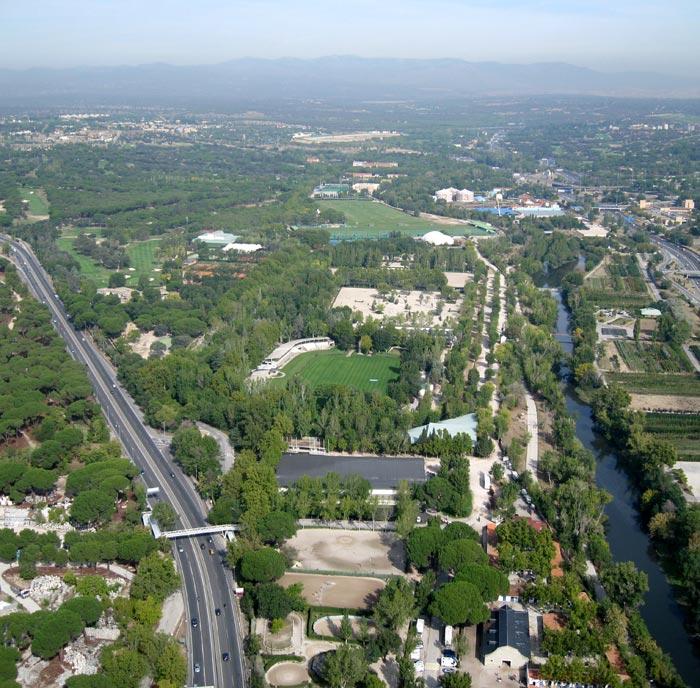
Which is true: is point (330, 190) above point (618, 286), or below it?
above

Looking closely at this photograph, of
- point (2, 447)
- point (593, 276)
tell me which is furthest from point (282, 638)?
point (593, 276)

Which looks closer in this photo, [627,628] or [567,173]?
[627,628]

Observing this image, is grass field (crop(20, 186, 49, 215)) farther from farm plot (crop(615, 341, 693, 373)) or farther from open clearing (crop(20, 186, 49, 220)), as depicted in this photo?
farm plot (crop(615, 341, 693, 373))

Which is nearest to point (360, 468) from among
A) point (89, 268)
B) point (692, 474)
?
point (692, 474)

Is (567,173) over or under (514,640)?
over

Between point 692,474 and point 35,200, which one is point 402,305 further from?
point 35,200

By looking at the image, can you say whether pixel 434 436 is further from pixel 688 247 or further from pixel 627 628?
pixel 688 247

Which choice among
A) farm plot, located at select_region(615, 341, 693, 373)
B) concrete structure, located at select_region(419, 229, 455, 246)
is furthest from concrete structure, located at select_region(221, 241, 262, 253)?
farm plot, located at select_region(615, 341, 693, 373)
